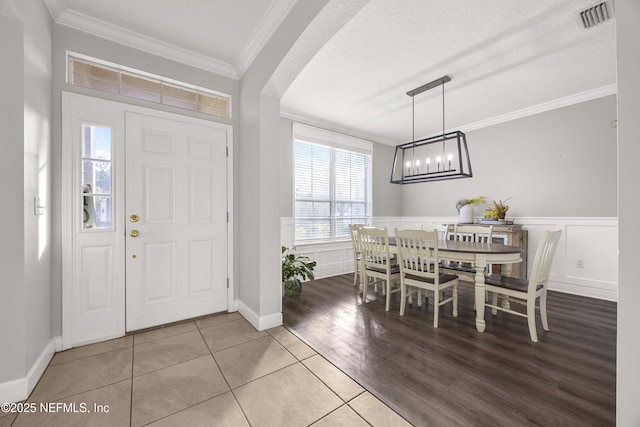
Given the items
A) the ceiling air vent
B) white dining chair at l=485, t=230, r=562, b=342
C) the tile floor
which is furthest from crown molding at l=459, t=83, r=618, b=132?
the tile floor

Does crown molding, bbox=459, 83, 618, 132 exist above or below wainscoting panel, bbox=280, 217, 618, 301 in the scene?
above

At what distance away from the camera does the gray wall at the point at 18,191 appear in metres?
1.57

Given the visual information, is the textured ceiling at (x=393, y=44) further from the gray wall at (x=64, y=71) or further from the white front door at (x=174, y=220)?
the white front door at (x=174, y=220)

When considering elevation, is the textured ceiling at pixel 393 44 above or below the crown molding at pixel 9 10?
above

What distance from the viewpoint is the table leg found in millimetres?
2514

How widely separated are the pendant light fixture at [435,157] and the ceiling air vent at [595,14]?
1.16 metres

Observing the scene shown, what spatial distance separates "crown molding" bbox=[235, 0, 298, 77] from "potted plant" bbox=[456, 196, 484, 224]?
155 inches

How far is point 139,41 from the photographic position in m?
2.47

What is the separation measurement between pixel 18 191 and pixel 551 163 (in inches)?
231

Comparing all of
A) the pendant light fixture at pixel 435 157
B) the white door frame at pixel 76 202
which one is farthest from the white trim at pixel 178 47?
the pendant light fixture at pixel 435 157

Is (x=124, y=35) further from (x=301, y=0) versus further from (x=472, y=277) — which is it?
(x=472, y=277)

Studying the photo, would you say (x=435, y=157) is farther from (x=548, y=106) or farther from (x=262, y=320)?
(x=262, y=320)

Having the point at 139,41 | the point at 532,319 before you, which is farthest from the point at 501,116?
the point at 139,41

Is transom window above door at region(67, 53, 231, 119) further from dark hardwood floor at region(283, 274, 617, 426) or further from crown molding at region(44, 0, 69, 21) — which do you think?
dark hardwood floor at region(283, 274, 617, 426)
